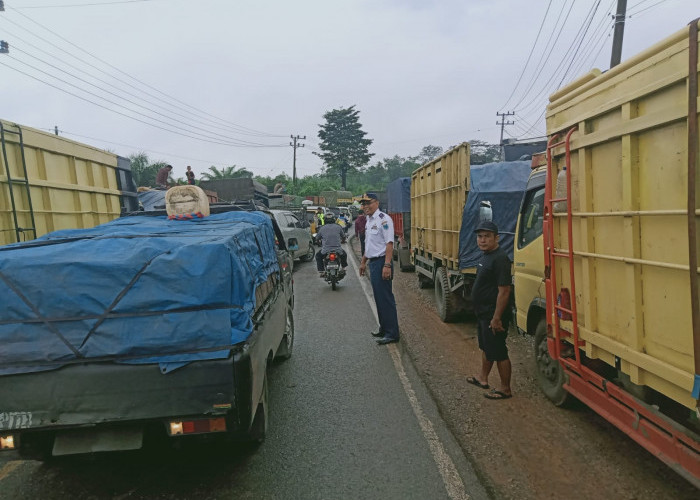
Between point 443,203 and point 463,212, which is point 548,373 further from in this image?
point 443,203

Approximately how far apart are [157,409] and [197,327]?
49cm

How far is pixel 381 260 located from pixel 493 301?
2.23 metres

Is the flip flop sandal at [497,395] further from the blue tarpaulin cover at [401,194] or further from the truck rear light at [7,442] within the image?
the blue tarpaulin cover at [401,194]

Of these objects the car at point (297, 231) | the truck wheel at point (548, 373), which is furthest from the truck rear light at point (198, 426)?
the car at point (297, 231)

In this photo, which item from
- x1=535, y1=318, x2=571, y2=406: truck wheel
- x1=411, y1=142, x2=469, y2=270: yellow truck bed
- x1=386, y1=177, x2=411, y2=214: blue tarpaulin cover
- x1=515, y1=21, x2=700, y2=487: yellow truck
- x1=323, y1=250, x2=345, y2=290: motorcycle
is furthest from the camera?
x1=386, y1=177, x2=411, y2=214: blue tarpaulin cover

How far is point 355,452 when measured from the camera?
3.35 m

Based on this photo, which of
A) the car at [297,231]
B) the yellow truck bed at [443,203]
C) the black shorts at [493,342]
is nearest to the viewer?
the black shorts at [493,342]

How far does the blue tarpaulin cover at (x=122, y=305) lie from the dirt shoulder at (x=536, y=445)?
2.07 meters

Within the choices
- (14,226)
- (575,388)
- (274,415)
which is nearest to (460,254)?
(575,388)

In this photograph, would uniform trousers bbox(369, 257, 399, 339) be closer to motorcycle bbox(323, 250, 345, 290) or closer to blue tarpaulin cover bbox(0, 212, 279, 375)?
blue tarpaulin cover bbox(0, 212, 279, 375)

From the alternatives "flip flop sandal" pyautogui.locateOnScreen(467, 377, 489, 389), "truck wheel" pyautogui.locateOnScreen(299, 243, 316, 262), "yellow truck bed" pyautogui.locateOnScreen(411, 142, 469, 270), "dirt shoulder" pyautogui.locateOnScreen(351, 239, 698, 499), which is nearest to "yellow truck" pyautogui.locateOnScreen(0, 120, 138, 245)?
"dirt shoulder" pyautogui.locateOnScreen(351, 239, 698, 499)

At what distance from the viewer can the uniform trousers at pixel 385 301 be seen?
20.3 ft

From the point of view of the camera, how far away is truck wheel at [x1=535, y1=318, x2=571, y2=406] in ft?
13.0

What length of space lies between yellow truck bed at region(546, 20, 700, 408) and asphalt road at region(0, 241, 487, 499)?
53.9 inches
